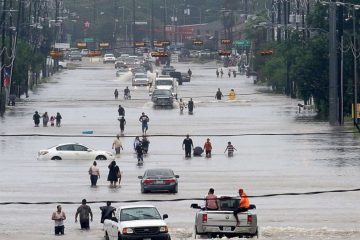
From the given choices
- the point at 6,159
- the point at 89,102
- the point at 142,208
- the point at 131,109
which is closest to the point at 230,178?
the point at 6,159

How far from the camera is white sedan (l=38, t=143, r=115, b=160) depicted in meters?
76.4

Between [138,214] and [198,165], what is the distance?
97.3ft

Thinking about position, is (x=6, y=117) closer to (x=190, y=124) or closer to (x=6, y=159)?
(x=190, y=124)

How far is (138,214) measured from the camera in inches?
1706

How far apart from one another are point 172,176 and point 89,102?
71408 mm

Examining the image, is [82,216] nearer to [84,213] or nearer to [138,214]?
[84,213]

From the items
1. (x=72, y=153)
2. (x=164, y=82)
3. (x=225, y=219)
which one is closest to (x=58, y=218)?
(x=225, y=219)

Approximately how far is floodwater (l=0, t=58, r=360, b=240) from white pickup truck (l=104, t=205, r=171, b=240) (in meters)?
1.24

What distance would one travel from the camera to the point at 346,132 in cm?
9288

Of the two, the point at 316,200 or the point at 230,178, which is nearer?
the point at 316,200

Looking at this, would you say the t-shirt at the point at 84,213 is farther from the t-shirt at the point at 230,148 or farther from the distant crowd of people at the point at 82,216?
the t-shirt at the point at 230,148

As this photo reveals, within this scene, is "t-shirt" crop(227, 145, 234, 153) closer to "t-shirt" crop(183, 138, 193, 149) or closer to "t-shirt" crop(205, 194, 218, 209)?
"t-shirt" crop(183, 138, 193, 149)

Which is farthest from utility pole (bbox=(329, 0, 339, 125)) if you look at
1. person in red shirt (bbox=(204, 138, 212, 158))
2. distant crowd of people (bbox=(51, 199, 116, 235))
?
distant crowd of people (bbox=(51, 199, 116, 235))

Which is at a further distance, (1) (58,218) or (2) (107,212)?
(2) (107,212)
